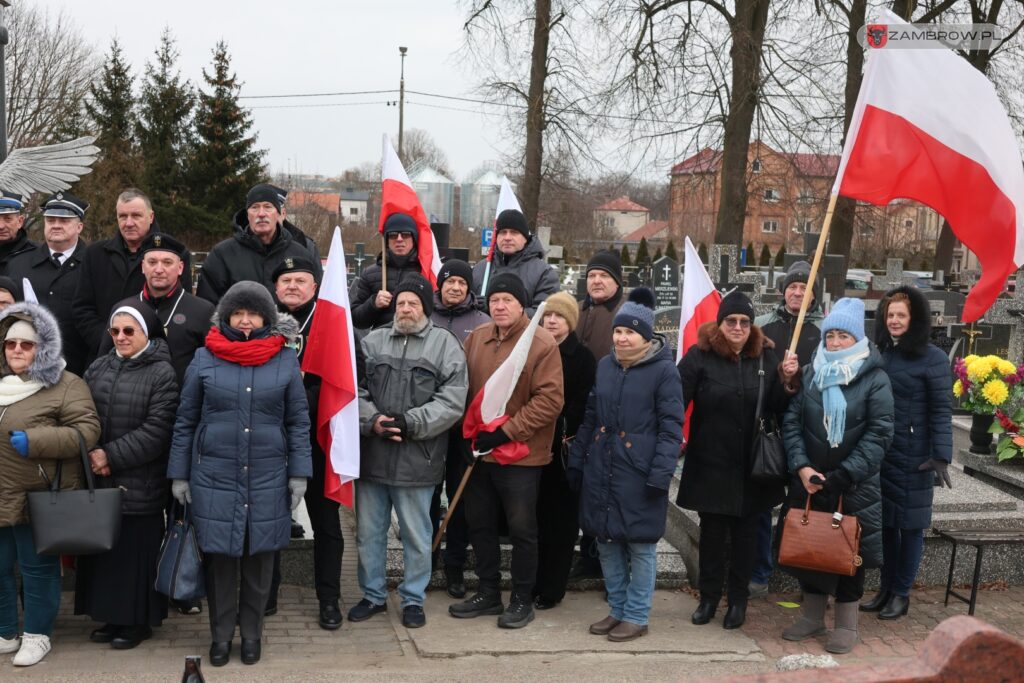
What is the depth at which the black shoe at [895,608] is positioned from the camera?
627cm

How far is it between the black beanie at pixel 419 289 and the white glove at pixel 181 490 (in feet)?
4.78

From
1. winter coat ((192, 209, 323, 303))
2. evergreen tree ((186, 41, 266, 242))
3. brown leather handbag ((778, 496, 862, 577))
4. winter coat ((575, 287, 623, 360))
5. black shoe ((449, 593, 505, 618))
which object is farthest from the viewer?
evergreen tree ((186, 41, 266, 242))

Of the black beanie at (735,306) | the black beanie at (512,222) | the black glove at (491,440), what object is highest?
the black beanie at (512,222)

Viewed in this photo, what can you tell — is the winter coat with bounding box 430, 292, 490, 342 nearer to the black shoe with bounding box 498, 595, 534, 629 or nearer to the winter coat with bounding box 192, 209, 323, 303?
the winter coat with bounding box 192, 209, 323, 303

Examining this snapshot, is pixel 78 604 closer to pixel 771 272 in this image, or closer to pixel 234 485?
pixel 234 485

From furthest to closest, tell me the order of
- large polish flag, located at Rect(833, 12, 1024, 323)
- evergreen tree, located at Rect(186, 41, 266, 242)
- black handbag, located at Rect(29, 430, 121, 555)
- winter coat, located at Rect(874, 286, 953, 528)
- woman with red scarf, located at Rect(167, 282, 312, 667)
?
1. evergreen tree, located at Rect(186, 41, 266, 242)
2. winter coat, located at Rect(874, 286, 953, 528)
3. large polish flag, located at Rect(833, 12, 1024, 323)
4. woman with red scarf, located at Rect(167, 282, 312, 667)
5. black handbag, located at Rect(29, 430, 121, 555)

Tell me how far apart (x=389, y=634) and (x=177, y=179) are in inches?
1317

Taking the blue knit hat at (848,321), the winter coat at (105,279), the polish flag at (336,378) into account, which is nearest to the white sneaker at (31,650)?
the polish flag at (336,378)

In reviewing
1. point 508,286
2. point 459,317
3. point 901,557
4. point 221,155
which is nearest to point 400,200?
point 459,317

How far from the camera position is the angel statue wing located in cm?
802

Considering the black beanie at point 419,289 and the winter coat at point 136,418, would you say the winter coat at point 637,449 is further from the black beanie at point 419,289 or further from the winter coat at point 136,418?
the winter coat at point 136,418

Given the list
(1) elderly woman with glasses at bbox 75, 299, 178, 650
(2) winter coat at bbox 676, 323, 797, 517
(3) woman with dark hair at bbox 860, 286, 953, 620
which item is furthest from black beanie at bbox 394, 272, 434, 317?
(3) woman with dark hair at bbox 860, 286, 953, 620

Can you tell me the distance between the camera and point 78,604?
5.33 metres

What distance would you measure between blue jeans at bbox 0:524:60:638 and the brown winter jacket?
2318 mm
